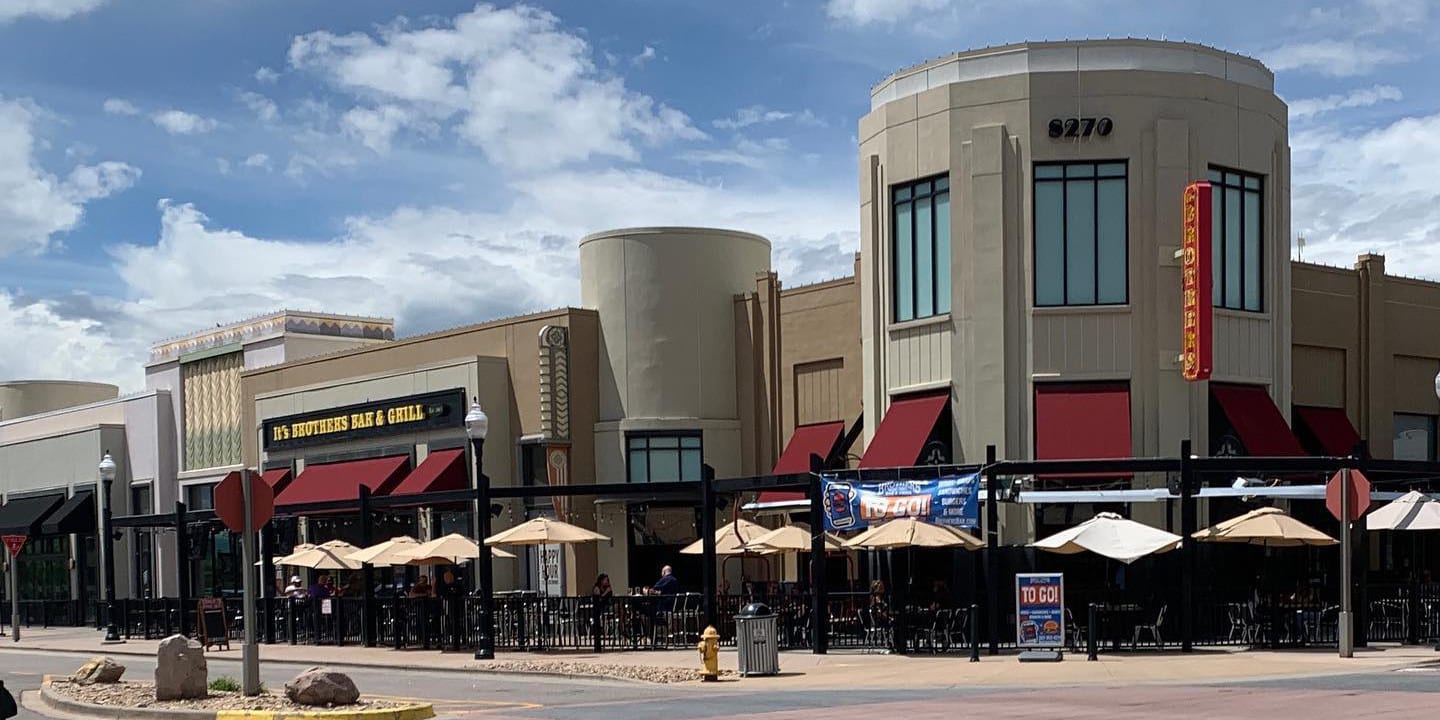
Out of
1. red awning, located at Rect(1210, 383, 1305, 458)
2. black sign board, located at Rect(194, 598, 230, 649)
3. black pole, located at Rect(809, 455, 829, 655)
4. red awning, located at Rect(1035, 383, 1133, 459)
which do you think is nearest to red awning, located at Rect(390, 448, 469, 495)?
black sign board, located at Rect(194, 598, 230, 649)

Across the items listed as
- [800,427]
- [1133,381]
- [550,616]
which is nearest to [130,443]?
[800,427]

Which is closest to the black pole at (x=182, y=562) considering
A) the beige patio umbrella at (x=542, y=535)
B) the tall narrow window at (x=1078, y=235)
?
the beige patio umbrella at (x=542, y=535)

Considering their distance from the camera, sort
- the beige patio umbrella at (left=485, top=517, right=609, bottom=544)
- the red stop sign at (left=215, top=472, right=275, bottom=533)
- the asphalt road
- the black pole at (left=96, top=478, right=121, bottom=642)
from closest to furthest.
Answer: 1. the asphalt road
2. the red stop sign at (left=215, top=472, right=275, bottom=533)
3. the beige patio umbrella at (left=485, top=517, right=609, bottom=544)
4. the black pole at (left=96, top=478, right=121, bottom=642)

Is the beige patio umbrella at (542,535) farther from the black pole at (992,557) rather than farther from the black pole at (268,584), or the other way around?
the black pole at (992,557)

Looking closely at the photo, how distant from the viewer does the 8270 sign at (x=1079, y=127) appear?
3375 cm

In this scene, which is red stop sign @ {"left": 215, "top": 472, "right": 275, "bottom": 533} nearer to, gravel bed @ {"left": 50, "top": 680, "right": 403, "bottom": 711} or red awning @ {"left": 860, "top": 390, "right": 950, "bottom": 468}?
gravel bed @ {"left": 50, "top": 680, "right": 403, "bottom": 711}

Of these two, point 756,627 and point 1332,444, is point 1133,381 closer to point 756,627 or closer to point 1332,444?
point 1332,444

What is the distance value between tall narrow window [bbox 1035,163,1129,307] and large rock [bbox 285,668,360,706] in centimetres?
1813

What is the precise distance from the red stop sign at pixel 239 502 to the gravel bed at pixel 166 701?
6.74ft

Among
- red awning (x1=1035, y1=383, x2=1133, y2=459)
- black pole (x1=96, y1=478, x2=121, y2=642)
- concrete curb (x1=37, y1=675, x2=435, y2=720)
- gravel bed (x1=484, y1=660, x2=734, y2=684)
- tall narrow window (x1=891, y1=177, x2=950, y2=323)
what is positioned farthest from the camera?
black pole (x1=96, y1=478, x2=121, y2=642)

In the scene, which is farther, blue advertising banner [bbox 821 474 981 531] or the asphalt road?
blue advertising banner [bbox 821 474 981 531]

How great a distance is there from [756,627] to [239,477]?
8.11m

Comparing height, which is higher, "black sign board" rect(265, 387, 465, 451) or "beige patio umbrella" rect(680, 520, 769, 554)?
"black sign board" rect(265, 387, 465, 451)

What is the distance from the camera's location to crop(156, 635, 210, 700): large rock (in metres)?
21.6
